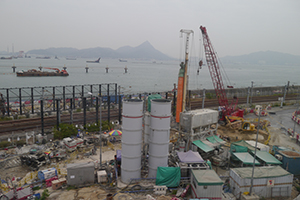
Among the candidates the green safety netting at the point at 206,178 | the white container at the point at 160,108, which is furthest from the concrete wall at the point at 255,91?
the green safety netting at the point at 206,178

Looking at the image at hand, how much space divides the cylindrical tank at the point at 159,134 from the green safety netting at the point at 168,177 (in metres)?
0.92

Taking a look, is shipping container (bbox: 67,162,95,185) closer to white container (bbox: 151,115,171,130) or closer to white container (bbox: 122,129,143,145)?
white container (bbox: 122,129,143,145)

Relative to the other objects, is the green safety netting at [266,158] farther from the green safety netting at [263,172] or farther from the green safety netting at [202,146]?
the green safety netting at [202,146]

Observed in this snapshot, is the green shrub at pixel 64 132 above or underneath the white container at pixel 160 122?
underneath

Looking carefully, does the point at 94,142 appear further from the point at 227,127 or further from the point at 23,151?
the point at 227,127

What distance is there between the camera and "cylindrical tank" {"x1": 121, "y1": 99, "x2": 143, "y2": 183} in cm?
1485

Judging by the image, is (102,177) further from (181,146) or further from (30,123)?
(30,123)

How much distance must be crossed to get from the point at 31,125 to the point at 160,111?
20.7 meters

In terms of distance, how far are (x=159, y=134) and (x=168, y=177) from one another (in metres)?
3.02

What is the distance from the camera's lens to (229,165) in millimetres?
19266

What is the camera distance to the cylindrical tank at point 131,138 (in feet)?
48.7

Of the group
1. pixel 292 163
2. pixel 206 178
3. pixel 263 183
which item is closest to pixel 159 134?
pixel 206 178

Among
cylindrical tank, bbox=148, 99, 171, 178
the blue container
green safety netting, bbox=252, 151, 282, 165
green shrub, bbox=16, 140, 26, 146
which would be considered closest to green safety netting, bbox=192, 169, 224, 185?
cylindrical tank, bbox=148, 99, 171, 178

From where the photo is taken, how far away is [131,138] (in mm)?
15086
